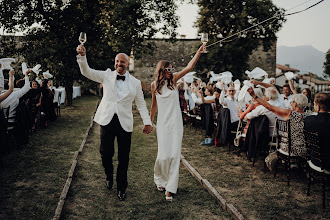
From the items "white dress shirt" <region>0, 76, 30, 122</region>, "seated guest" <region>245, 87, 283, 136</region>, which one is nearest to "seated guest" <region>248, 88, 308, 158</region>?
"seated guest" <region>245, 87, 283, 136</region>

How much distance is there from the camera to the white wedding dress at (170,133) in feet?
14.8

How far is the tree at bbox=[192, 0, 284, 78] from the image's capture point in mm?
30594

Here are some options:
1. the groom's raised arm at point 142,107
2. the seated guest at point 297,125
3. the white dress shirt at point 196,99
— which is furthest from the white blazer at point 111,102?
the white dress shirt at point 196,99

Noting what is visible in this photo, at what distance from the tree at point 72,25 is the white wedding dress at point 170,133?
1392 centimetres

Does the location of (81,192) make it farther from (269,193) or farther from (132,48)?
(132,48)

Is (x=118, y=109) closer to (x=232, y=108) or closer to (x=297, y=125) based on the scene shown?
(x=297, y=125)

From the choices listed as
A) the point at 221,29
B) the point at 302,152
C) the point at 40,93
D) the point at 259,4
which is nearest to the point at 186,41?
the point at 221,29

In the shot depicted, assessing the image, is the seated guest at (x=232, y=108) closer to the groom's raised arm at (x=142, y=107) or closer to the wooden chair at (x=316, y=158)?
the wooden chair at (x=316, y=158)

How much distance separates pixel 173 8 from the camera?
1942cm

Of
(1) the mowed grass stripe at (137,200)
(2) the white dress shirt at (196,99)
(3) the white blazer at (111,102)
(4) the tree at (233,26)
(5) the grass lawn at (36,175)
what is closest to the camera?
(1) the mowed grass stripe at (137,200)

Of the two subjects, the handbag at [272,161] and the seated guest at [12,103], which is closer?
the handbag at [272,161]

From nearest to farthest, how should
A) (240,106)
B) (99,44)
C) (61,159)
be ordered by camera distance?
(61,159) → (240,106) → (99,44)

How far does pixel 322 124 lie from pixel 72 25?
56.3 feet

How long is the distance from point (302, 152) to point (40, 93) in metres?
9.32
